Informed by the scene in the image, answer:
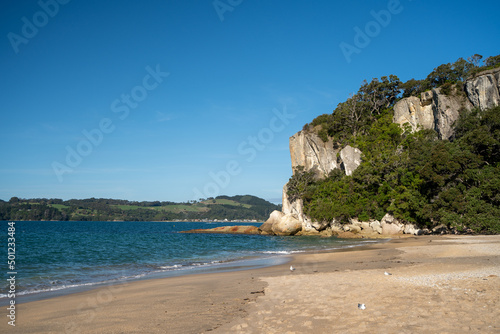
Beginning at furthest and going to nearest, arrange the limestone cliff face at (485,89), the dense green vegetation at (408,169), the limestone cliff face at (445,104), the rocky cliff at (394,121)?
1. the rocky cliff at (394,121)
2. the limestone cliff face at (445,104)
3. the limestone cliff face at (485,89)
4. the dense green vegetation at (408,169)

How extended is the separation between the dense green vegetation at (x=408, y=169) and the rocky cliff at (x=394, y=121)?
1.45 meters

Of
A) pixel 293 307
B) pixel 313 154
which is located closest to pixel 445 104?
pixel 313 154

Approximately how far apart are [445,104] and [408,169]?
13.6 m

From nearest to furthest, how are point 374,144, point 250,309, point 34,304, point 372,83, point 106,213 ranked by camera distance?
1. point 250,309
2. point 34,304
3. point 374,144
4. point 372,83
5. point 106,213

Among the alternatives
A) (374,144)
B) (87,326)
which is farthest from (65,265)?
(374,144)

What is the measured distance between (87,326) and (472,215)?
35324 millimetres

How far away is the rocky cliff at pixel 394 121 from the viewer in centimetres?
4225

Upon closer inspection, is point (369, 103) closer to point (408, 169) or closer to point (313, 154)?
point (313, 154)

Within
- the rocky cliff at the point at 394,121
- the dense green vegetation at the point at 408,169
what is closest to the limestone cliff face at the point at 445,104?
the rocky cliff at the point at 394,121

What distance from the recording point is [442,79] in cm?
6003

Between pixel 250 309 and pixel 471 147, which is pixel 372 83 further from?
pixel 250 309

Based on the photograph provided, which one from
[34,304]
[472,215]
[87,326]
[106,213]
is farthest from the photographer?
[106,213]

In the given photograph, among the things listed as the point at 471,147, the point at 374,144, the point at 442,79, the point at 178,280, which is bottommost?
the point at 178,280

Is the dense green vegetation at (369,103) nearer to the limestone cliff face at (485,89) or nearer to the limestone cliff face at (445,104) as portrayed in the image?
the limestone cliff face at (445,104)
